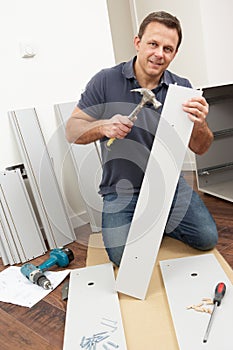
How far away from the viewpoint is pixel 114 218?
1462 mm

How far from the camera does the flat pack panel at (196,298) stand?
0.97 meters

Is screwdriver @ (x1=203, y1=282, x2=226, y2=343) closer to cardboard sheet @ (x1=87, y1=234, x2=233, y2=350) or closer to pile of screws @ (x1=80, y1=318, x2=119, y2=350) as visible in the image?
cardboard sheet @ (x1=87, y1=234, x2=233, y2=350)

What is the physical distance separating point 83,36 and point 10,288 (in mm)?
1341

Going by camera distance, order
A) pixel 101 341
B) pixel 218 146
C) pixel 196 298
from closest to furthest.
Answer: pixel 101 341, pixel 196 298, pixel 218 146

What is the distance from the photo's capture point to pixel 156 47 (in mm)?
1249

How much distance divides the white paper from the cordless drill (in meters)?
0.03

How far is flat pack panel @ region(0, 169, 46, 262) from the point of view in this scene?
1758 mm

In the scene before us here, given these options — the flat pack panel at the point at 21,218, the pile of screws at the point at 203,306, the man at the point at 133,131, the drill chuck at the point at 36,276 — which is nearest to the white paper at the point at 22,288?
the drill chuck at the point at 36,276

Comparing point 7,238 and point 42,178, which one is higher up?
point 42,178

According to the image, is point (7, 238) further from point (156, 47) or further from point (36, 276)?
point (156, 47)

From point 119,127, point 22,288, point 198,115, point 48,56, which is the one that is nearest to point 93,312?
point 22,288

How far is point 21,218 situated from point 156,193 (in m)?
0.85

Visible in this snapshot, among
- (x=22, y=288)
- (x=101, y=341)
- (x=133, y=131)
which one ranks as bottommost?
(x=22, y=288)

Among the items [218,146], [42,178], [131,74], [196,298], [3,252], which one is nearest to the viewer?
[196,298]
